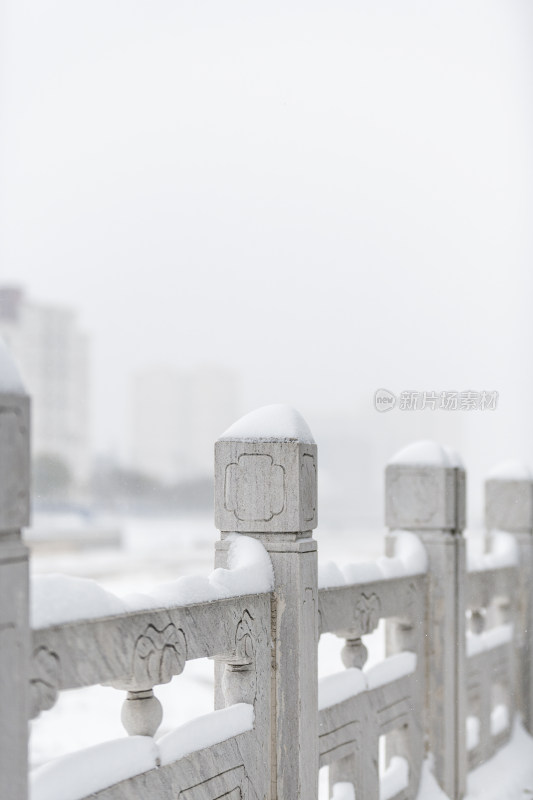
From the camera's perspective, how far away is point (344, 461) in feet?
144

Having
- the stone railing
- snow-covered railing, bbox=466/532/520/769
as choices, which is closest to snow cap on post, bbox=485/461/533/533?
snow-covered railing, bbox=466/532/520/769

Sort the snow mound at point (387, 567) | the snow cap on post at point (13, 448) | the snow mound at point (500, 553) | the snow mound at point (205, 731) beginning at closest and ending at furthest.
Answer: the snow cap on post at point (13, 448)
the snow mound at point (205, 731)
the snow mound at point (387, 567)
the snow mound at point (500, 553)

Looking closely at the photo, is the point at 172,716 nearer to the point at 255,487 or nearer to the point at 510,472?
the point at 510,472

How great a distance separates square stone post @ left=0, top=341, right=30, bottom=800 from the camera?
1.86 meters

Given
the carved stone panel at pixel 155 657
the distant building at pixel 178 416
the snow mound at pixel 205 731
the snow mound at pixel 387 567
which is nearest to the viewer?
the carved stone panel at pixel 155 657

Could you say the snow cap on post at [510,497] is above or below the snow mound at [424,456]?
below

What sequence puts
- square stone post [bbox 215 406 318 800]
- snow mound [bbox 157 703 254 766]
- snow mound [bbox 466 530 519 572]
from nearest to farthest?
snow mound [bbox 157 703 254 766] → square stone post [bbox 215 406 318 800] → snow mound [bbox 466 530 519 572]

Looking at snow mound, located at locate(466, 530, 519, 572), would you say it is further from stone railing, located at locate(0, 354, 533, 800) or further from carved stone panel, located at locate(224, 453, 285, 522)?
carved stone panel, located at locate(224, 453, 285, 522)

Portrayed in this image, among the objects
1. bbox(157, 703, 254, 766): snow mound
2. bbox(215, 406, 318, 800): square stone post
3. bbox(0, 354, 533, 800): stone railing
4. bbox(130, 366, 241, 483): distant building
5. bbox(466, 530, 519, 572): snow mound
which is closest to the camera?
bbox(0, 354, 533, 800): stone railing

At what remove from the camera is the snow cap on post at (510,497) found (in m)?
6.19

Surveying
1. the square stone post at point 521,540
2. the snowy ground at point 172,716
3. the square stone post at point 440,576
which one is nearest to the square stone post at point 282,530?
the snowy ground at point 172,716

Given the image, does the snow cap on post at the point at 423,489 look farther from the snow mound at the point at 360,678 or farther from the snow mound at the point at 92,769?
the snow mound at the point at 92,769

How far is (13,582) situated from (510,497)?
4.84 metres

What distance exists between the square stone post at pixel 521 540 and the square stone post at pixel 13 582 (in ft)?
15.5
